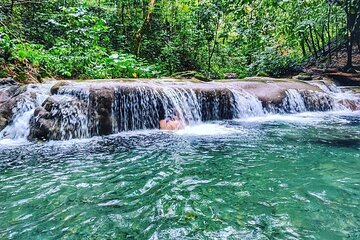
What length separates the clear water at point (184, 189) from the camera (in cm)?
253

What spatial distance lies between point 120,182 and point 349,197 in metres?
2.52

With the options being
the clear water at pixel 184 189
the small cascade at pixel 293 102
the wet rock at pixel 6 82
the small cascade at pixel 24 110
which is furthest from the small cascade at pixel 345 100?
the wet rock at pixel 6 82

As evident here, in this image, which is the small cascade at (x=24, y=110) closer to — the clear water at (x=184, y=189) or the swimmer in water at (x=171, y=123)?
the clear water at (x=184, y=189)

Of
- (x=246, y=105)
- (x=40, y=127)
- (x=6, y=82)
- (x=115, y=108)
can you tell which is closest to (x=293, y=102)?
(x=246, y=105)

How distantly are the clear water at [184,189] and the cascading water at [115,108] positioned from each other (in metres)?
0.84

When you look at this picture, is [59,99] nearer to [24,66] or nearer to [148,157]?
[148,157]

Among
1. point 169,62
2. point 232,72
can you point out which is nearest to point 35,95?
point 169,62

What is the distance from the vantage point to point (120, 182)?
3.65 m

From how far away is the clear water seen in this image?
8.30ft

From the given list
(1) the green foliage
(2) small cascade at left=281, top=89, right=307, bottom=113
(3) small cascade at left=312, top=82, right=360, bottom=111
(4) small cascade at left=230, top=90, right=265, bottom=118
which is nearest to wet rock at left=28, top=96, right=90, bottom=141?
(4) small cascade at left=230, top=90, right=265, bottom=118

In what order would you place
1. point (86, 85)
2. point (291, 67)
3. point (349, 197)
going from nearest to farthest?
point (349, 197)
point (86, 85)
point (291, 67)

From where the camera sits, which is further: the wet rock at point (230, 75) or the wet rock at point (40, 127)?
the wet rock at point (230, 75)

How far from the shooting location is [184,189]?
11.1 feet

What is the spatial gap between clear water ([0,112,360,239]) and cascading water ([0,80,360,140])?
33.0 inches
